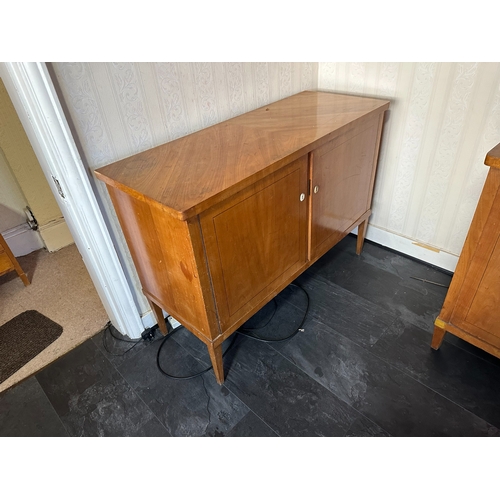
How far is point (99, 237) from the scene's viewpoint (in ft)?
4.17

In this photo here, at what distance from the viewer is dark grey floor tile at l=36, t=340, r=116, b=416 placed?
1379 millimetres

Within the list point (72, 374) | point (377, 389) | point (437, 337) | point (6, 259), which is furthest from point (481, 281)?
point (6, 259)

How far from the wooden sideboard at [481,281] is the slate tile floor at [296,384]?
0.58 ft

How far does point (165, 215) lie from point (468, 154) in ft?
4.21

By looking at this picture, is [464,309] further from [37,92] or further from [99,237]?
[37,92]

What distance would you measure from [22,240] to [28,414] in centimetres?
118

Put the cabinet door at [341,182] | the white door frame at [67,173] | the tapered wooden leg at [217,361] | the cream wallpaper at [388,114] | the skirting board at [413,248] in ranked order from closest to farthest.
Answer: the white door frame at [67,173] < the cream wallpaper at [388,114] < the tapered wooden leg at [217,361] < the cabinet door at [341,182] < the skirting board at [413,248]

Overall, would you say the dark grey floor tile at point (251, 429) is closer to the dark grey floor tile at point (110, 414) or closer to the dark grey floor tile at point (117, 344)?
the dark grey floor tile at point (110, 414)

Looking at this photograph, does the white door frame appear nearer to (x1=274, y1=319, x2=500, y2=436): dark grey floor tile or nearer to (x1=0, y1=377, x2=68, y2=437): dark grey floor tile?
(x1=0, y1=377, x2=68, y2=437): dark grey floor tile

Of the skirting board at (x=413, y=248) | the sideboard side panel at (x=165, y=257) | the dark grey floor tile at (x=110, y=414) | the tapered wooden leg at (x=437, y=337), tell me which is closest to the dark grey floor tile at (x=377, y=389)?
the tapered wooden leg at (x=437, y=337)

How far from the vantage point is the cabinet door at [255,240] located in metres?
1.06

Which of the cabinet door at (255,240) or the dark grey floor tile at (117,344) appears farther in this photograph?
the dark grey floor tile at (117,344)

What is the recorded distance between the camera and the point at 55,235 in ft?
7.14

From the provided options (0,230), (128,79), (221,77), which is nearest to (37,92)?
(128,79)
